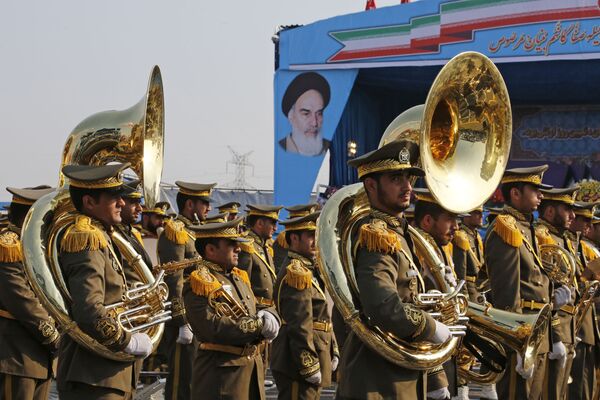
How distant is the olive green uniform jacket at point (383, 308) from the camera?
15.1ft

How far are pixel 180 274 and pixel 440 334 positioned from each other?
4.04 m

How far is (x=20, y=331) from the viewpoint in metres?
6.42

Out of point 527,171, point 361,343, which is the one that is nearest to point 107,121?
point 361,343

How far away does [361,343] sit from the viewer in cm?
491

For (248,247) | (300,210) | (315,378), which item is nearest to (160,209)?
(300,210)

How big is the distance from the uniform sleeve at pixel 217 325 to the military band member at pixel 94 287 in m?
0.72

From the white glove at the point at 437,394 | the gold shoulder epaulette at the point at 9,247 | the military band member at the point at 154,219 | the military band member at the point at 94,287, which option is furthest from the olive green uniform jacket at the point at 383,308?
the military band member at the point at 154,219

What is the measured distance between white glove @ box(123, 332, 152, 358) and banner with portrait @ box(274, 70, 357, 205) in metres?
21.0

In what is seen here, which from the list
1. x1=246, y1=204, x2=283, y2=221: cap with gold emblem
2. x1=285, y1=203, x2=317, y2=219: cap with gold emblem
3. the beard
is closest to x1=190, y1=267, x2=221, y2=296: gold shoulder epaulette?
x1=285, y1=203, x2=317, y2=219: cap with gold emblem

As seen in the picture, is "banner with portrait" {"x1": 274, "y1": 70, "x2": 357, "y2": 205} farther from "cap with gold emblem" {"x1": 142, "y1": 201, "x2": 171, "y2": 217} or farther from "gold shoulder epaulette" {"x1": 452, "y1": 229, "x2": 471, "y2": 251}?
"gold shoulder epaulette" {"x1": 452, "y1": 229, "x2": 471, "y2": 251}

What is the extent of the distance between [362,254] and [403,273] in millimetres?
259

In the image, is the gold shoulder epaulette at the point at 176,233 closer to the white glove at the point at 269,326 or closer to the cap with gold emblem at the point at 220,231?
Answer: the cap with gold emblem at the point at 220,231

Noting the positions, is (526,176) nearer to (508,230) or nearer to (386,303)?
(508,230)

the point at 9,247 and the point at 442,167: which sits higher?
the point at 442,167
